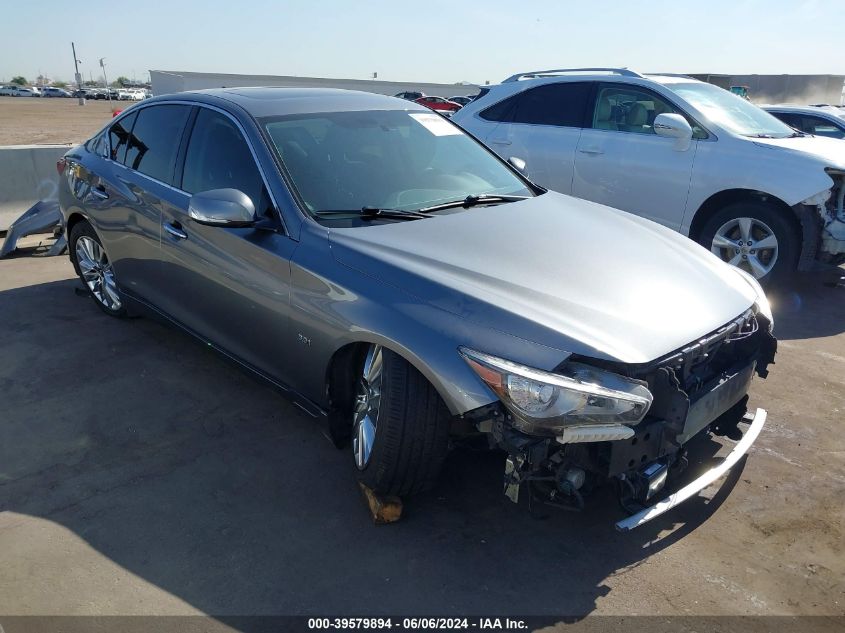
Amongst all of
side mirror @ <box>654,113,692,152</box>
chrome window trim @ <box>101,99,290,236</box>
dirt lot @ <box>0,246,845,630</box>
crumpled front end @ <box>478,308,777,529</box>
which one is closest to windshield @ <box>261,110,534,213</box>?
chrome window trim @ <box>101,99,290,236</box>

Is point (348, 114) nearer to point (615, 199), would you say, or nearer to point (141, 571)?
point (141, 571)

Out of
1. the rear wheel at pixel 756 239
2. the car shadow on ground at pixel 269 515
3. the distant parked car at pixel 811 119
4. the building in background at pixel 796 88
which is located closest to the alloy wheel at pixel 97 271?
the car shadow on ground at pixel 269 515

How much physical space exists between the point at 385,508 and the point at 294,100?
238 cm

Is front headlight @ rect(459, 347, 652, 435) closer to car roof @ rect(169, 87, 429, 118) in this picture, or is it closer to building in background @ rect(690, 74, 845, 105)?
car roof @ rect(169, 87, 429, 118)

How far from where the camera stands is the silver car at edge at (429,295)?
8.02 ft

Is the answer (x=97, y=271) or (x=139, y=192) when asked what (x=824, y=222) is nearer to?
(x=139, y=192)

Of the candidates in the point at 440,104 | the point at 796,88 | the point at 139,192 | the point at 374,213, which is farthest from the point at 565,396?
the point at 796,88

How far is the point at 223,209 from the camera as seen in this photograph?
313 cm

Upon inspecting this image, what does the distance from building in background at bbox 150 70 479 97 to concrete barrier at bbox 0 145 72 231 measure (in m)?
17.9

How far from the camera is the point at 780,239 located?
5793 mm

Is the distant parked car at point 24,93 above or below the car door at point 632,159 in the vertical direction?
below

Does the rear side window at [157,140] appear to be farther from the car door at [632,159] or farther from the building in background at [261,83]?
the building in background at [261,83]

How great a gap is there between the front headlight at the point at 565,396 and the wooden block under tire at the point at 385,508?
31.9 inches

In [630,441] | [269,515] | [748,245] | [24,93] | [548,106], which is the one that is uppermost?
[548,106]
